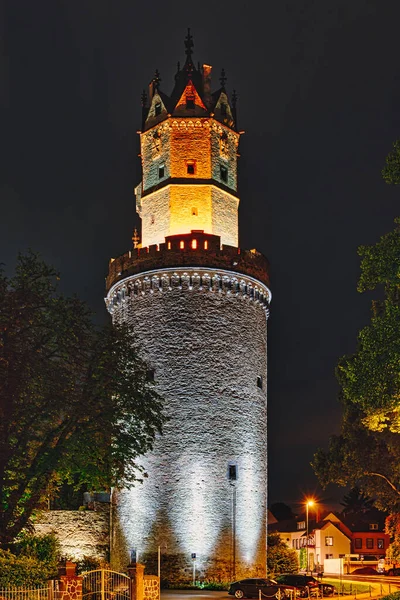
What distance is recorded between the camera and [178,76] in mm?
44188

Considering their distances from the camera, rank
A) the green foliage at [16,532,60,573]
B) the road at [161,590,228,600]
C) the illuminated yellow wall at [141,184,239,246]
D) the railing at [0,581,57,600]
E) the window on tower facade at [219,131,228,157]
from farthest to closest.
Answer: the window on tower facade at [219,131,228,157], the illuminated yellow wall at [141,184,239,246], the green foliage at [16,532,60,573], the road at [161,590,228,600], the railing at [0,581,57,600]

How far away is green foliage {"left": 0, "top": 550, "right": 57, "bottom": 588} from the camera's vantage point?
943 inches

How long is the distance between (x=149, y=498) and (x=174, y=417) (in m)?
3.56

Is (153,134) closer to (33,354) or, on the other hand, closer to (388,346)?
(33,354)

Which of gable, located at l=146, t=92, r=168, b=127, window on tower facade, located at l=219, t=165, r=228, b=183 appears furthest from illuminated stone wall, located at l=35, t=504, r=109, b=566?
gable, located at l=146, t=92, r=168, b=127

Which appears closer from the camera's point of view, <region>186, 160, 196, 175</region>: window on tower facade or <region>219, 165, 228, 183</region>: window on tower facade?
<region>186, 160, 196, 175</region>: window on tower facade

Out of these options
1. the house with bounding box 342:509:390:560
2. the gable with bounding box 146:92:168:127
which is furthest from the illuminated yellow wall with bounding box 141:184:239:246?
the house with bounding box 342:509:390:560

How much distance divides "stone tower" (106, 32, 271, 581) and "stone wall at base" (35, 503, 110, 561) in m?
0.92

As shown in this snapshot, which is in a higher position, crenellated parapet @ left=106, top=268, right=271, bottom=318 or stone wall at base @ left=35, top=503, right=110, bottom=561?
crenellated parapet @ left=106, top=268, right=271, bottom=318

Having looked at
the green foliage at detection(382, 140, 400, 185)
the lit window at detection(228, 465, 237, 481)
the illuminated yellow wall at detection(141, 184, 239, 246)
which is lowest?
the lit window at detection(228, 465, 237, 481)

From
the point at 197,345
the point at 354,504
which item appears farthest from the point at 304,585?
the point at 354,504

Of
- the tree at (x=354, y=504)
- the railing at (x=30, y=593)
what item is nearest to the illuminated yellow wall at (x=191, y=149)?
the railing at (x=30, y=593)

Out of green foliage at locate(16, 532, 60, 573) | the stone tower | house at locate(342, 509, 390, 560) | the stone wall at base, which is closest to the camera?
green foliage at locate(16, 532, 60, 573)

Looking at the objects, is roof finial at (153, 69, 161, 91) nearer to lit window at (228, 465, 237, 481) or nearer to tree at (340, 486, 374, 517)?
lit window at (228, 465, 237, 481)
